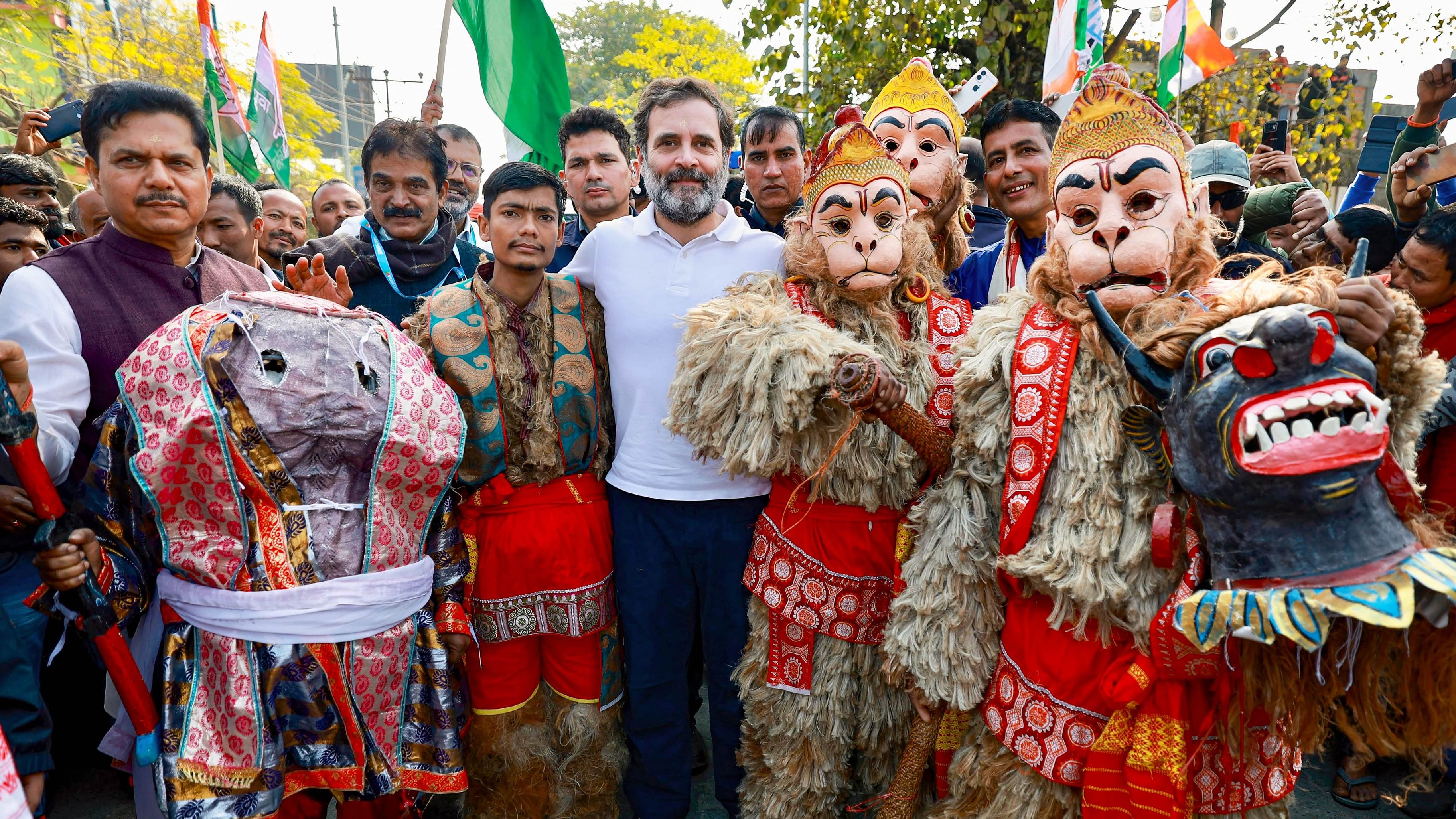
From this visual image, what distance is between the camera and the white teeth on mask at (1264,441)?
1.64 m

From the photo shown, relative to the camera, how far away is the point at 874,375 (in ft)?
6.75

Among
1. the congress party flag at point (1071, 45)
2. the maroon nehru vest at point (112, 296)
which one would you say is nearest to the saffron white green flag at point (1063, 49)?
the congress party flag at point (1071, 45)

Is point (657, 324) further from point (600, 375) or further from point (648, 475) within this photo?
point (648, 475)

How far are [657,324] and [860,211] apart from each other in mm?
786

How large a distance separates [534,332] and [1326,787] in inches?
141

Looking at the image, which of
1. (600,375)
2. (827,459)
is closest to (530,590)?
(600,375)

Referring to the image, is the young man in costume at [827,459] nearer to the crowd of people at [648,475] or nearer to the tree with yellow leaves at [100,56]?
the crowd of people at [648,475]

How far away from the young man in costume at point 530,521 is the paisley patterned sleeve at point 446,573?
17 centimetres

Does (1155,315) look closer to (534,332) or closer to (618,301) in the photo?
(618,301)

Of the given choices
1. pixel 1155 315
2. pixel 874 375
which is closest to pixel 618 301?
pixel 874 375

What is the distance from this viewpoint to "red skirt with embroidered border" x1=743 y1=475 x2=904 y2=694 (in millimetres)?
2523

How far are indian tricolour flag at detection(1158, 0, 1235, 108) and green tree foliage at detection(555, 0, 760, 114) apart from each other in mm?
3557

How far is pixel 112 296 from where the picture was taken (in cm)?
244

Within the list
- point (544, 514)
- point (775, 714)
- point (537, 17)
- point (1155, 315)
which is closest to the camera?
point (1155, 315)
